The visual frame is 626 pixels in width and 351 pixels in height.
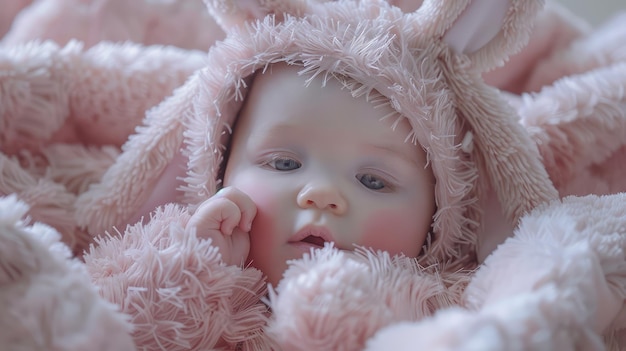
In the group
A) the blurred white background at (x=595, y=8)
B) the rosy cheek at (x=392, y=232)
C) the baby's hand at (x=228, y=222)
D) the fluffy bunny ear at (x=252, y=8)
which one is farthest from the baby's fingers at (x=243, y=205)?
the blurred white background at (x=595, y=8)

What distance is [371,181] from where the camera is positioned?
89cm

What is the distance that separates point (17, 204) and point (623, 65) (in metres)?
1.00

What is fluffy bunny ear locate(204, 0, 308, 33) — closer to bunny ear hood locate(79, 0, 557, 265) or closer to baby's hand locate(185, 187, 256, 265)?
bunny ear hood locate(79, 0, 557, 265)

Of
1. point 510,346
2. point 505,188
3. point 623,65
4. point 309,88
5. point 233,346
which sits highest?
point 623,65

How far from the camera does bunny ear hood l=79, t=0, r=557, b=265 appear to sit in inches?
34.9

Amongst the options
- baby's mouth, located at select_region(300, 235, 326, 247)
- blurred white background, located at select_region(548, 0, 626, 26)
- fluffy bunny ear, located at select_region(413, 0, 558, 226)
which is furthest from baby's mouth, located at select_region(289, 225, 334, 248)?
blurred white background, located at select_region(548, 0, 626, 26)

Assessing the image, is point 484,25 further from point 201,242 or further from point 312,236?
point 201,242

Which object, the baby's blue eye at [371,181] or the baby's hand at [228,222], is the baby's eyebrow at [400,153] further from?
the baby's hand at [228,222]

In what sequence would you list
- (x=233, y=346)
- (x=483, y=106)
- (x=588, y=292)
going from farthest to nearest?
(x=483, y=106), (x=233, y=346), (x=588, y=292)

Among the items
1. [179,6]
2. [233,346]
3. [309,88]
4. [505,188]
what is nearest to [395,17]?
[309,88]

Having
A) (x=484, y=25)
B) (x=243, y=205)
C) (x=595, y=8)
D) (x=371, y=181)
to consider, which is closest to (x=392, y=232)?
(x=371, y=181)

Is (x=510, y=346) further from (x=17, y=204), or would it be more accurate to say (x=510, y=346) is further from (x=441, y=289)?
(x=17, y=204)

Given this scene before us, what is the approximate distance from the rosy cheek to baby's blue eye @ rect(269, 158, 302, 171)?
0.40 feet

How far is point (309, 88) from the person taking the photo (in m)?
0.89
